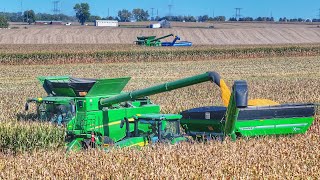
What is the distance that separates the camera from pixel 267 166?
30.6ft

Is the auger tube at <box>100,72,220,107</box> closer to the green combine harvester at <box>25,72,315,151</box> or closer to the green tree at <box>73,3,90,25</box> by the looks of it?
the green combine harvester at <box>25,72,315,151</box>

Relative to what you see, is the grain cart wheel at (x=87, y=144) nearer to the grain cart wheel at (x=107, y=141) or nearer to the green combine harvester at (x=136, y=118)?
the green combine harvester at (x=136, y=118)

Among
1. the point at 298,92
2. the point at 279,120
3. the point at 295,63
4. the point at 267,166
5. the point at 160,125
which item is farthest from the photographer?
the point at 295,63

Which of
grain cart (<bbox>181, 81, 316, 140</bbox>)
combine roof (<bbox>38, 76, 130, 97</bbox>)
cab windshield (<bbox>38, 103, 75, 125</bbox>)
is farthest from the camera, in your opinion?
combine roof (<bbox>38, 76, 130, 97</bbox>)

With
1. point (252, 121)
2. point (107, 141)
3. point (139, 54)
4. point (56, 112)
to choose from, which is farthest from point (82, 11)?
point (252, 121)

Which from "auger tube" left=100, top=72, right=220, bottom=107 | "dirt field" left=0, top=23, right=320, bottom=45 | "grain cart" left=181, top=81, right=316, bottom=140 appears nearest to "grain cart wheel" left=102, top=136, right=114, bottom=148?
"auger tube" left=100, top=72, right=220, bottom=107

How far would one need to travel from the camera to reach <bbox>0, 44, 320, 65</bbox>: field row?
40344 millimetres

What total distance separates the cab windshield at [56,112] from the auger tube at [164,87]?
720 millimetres

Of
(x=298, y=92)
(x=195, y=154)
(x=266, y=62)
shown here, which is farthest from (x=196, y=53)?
(x=195, y=154)

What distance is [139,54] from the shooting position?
4312cm

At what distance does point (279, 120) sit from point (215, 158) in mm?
3502

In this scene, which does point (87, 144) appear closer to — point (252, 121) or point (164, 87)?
point (164, 87)

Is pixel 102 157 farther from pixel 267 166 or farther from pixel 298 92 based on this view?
pixel 298 92

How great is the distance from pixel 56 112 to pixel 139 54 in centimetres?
2993
